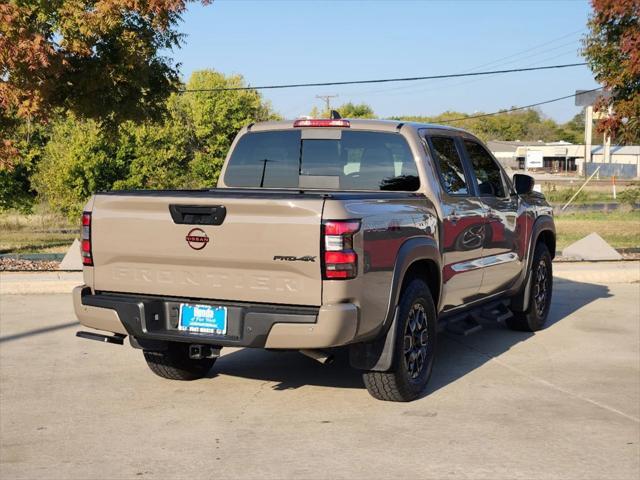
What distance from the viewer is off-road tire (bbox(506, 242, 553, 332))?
8844 millimetres

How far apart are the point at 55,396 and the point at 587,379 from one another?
4.18 m

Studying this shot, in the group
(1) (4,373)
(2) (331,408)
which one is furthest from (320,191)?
(1) (4,373)

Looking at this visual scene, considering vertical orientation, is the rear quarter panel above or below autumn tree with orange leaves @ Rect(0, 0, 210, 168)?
below

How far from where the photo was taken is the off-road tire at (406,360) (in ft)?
19.3

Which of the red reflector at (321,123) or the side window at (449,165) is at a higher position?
the red reflector at (321,123)

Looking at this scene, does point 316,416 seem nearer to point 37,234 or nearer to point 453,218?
point 453,218

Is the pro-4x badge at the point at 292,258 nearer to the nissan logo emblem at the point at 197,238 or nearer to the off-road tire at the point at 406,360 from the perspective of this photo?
the nissan logo emblem at the point at 197,238

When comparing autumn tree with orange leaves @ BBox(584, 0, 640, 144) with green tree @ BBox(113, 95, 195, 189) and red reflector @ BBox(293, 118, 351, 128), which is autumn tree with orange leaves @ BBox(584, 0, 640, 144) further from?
green tree @ BBox(113, 95, 195, 189)

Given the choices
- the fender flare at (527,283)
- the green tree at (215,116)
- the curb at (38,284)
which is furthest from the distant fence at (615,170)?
the fender flare at (527,283)

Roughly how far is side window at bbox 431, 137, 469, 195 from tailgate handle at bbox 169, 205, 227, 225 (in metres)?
2.18

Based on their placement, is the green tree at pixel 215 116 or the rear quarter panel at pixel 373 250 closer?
the rear quarter panel at pixel 373 250

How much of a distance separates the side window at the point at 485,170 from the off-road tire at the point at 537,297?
1130 mm

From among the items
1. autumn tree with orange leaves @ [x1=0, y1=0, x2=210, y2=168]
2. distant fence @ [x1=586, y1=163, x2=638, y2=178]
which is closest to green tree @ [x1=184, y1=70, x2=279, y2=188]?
autumn tree with orange leaves @ [x1=0, y1=0, x2=210, y2=168]

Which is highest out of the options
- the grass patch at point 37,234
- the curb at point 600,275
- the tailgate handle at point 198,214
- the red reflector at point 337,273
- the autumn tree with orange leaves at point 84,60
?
the autumn tree with orange leaves at point 84,60
